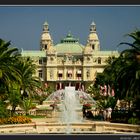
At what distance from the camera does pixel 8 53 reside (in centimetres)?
2594

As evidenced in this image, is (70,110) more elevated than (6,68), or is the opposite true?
(6,68)

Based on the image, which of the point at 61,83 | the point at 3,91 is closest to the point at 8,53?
the point at 3,91

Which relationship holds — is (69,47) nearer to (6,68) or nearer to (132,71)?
(6,68)

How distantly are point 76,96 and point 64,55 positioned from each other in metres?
60.4

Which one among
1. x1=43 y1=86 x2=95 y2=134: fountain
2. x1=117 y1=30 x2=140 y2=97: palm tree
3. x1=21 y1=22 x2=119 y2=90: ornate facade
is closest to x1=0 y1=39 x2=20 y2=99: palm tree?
x1=43 y1=86 x2=95 y2=134: fountain

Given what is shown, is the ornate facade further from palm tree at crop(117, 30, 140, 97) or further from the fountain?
palm tree at crop(117, 30, 140, 97)

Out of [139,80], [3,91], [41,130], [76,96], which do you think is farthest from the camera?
[76,96]

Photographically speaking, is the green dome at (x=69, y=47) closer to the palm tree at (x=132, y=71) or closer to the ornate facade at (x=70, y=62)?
the ornate facade at (x=70, y=62)

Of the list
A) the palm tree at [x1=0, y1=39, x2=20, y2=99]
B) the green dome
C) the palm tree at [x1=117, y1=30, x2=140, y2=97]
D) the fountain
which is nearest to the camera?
the palm tree at [x1=117, y1=30, x2=140, y2=97]

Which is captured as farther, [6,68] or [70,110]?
[70,110]

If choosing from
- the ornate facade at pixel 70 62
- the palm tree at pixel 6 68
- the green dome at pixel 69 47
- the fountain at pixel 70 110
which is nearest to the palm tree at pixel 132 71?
the fountain at pixel 70 110

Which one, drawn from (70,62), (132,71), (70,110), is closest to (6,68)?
(70,110)

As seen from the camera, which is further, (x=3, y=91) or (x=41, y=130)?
(x=3, y=91)

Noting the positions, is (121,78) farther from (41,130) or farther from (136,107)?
(41,130)
